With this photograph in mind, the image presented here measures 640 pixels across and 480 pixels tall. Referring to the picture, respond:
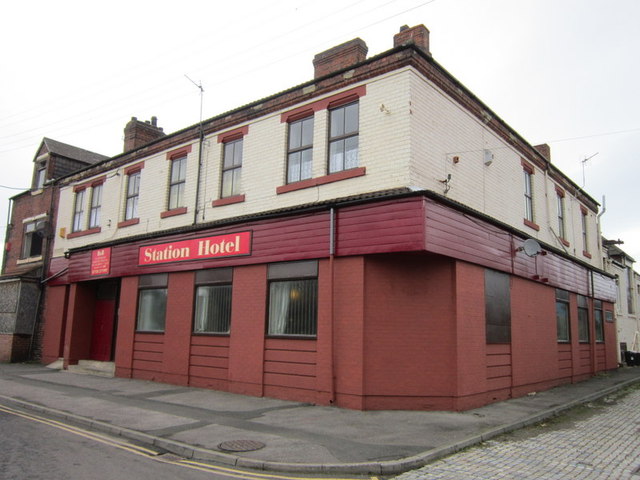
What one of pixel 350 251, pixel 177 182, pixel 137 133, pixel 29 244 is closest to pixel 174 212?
pixel 177 182

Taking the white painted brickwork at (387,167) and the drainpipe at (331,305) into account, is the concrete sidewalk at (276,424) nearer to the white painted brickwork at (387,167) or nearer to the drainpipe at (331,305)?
the drainpipe at (331,305)

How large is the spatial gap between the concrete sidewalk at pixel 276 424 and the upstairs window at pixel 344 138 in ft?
19.5

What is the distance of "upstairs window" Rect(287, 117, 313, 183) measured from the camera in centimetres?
1333

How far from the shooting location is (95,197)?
20891mm

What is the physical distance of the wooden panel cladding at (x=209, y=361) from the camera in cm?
1384

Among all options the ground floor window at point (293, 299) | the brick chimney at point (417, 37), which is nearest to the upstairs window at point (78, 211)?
the ground floor window at point (293, 299)

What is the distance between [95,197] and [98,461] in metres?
16.1

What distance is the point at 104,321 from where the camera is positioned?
19625 mm

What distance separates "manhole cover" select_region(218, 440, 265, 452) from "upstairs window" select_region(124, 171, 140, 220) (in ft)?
41.5

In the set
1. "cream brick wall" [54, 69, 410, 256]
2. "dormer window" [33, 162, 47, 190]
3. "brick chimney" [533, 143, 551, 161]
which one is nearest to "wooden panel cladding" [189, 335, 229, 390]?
"cream brick wall" [54, 69, 410, 256]

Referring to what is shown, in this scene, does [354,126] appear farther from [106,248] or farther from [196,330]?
[106,248]

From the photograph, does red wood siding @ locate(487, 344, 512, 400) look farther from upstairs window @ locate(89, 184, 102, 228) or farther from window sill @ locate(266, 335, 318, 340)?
upstairs window @ locate(89, 184, 102, 228)

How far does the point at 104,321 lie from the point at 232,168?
30.0 feet

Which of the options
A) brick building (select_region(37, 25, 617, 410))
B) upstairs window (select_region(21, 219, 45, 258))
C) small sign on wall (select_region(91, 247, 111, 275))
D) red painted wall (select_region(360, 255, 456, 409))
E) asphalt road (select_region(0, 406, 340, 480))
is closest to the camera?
asphalt road (select_region(0, 406, 340, 480))
